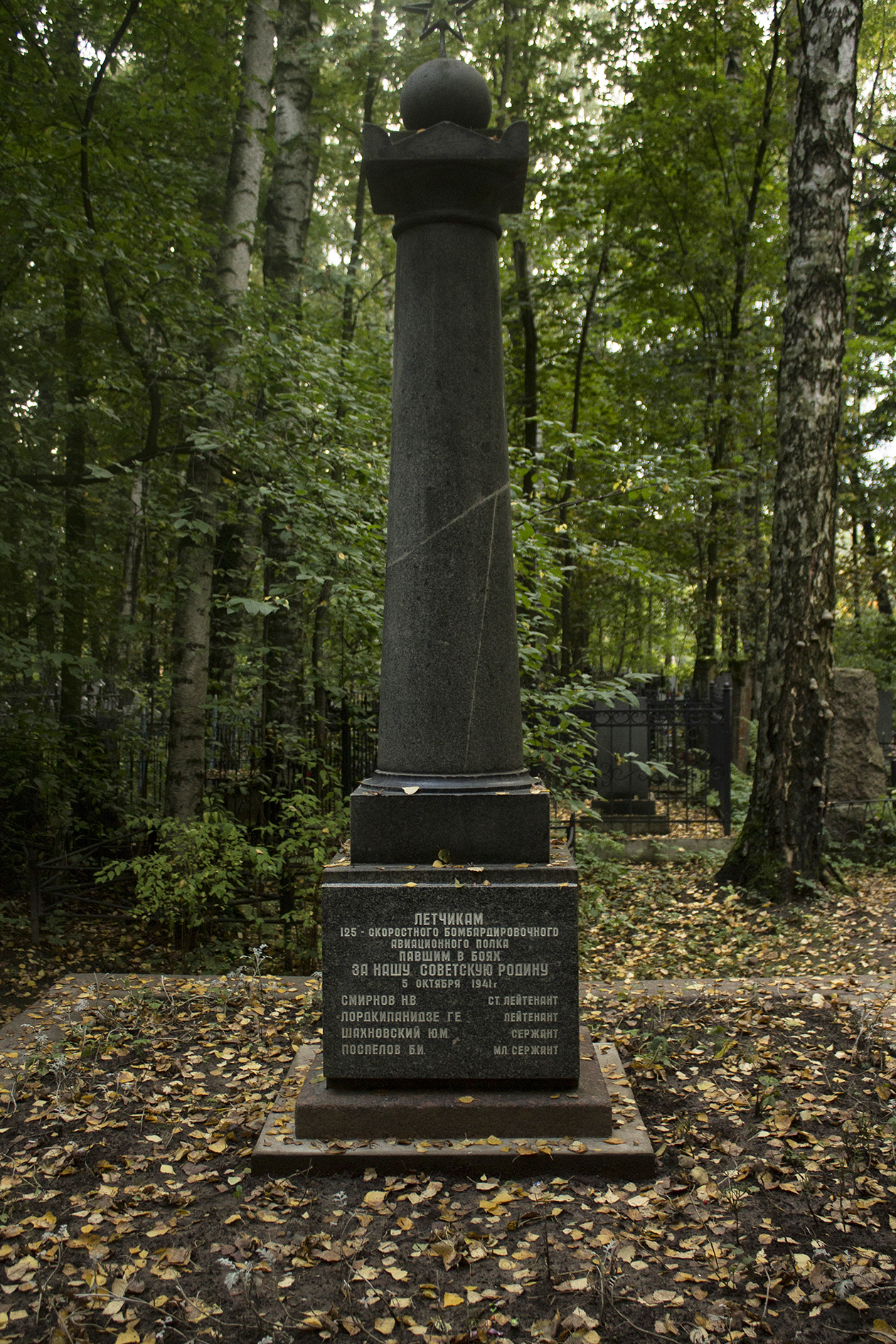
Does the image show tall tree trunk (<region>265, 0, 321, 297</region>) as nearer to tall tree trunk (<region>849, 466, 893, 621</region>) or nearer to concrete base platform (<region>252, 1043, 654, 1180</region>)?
Result: concrete base platform (<region>252, 1043, 654, 1180</region>)

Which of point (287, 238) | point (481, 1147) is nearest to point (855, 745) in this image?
point (287, 238)

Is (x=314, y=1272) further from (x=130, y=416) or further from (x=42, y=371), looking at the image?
(x=130, y=416)

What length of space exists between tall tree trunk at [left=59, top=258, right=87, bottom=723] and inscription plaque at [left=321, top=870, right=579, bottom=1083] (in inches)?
189

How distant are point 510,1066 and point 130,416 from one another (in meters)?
9.17

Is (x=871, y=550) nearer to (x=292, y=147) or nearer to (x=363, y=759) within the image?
(x=363, y=759)

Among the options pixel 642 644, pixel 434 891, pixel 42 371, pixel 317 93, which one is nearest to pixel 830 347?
pixel 434 891

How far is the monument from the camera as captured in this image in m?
3.46

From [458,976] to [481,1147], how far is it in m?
0.59

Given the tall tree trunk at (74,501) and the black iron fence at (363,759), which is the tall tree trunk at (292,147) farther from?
the black iron fence at (363,759)

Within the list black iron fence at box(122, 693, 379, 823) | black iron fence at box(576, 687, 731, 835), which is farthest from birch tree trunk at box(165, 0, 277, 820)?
black iron fence at box(576, 687, 731, 835)

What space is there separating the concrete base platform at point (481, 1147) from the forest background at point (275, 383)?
3015 mm

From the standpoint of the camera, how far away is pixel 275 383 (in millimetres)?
7035

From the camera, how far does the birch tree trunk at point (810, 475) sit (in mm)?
7727

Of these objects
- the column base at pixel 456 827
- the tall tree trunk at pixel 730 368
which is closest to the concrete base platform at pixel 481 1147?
the column base at pixel 456 827
